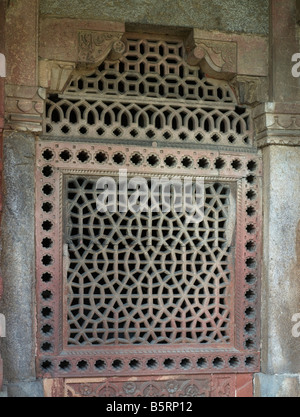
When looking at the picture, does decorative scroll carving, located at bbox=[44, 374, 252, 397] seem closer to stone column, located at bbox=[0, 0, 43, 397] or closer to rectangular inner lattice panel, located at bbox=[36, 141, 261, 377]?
rectangular inner lattice panel, located at bbox=[36, 141, 261, 377]

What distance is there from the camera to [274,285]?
517cm

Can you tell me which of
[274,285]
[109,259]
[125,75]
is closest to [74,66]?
[125,75]

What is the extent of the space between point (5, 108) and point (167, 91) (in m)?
1.28

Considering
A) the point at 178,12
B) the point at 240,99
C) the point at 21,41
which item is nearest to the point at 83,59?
the point at 21,41

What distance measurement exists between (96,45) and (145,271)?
5.61 ft

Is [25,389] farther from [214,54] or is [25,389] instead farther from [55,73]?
[214,54]

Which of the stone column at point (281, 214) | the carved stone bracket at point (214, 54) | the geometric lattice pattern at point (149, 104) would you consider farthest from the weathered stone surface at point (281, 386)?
the carved stone bracket at point (214, 54)

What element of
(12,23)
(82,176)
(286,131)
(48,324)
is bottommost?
(48,324)

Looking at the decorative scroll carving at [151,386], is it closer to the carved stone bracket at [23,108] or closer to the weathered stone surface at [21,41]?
the carved stone bracket at [23,108]

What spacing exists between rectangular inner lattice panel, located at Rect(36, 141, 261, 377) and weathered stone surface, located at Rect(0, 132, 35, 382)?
0.36ft

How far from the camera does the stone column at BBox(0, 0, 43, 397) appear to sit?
15.6 feet

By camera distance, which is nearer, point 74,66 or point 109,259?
point 74,66

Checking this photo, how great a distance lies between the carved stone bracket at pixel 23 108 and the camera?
15.6ft

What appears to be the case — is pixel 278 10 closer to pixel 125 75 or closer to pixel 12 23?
pixel 125 75
